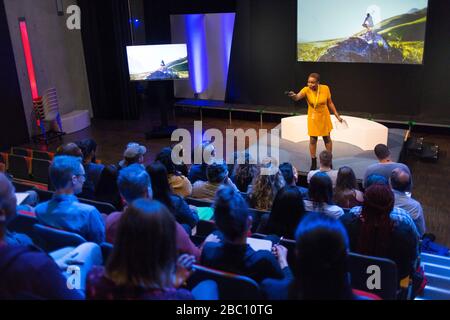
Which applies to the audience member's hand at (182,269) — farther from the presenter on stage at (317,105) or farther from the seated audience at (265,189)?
the presenter on stage at (317,105)

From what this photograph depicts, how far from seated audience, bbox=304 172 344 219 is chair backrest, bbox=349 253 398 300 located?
644mm

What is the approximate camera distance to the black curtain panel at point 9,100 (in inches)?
306

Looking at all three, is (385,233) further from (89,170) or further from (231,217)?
(89,170)

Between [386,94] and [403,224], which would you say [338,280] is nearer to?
[403,224]

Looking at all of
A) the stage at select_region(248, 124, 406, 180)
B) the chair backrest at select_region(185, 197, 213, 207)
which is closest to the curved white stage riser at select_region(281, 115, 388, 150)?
the stage at select_region(248, 124, 406, 180)

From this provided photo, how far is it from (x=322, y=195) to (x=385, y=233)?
2.02 feet

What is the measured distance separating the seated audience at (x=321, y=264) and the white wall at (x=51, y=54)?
8052 mm

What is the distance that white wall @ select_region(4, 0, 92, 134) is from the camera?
823 cm

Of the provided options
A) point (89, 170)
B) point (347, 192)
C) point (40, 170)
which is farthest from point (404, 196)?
point (40, 170)

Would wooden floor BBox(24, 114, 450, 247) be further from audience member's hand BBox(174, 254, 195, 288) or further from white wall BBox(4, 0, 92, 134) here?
audience member's hand BBox(174, 254, 195, 288)

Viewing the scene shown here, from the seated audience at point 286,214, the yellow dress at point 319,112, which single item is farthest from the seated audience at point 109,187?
the yellow dress at point 319,112

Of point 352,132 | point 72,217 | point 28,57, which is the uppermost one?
point 28,57

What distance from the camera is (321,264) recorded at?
5.08 ft
